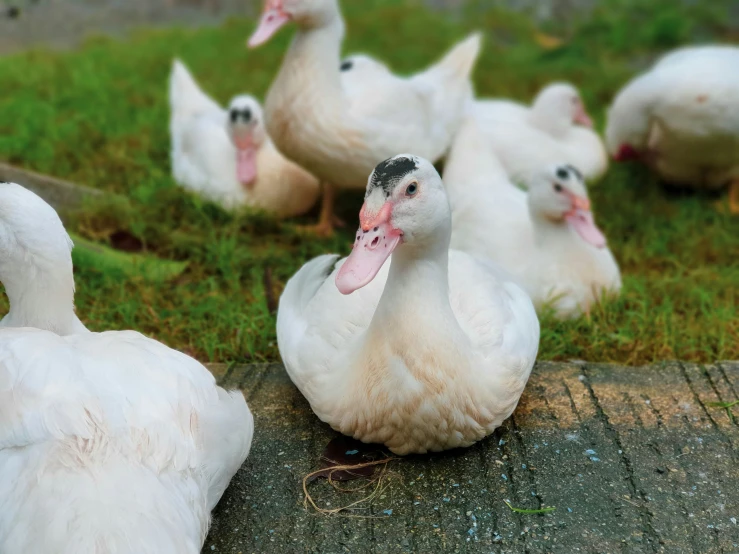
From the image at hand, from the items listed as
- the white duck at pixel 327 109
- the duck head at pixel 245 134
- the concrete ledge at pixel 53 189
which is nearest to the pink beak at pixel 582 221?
the white duck at pixel 327 109

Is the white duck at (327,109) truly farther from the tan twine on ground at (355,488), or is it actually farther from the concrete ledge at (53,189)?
the tan twine on ground at (355,488)

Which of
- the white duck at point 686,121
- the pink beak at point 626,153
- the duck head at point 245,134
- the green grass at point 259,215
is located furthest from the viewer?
the pink beak at point 626,153

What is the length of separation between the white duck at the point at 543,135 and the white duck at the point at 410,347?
92.8 inches

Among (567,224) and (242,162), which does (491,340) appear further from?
(242,162)

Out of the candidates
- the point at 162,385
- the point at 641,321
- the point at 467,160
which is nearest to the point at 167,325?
the point at 162,385

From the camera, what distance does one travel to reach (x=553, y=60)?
7.38 m

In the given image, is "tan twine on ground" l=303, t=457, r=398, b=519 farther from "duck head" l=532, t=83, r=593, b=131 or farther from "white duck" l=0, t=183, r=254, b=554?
"duck head" l=532, t=83, r=593, b=131

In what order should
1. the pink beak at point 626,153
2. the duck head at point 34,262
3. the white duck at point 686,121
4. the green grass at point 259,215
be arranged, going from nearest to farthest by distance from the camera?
the duck head at point 34,262 < the green grass at point 259,215 < the white duck at point 686,121 < the pink beak at point 626,153

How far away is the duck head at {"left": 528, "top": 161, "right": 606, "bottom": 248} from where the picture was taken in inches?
147

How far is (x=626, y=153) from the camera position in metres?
5.26

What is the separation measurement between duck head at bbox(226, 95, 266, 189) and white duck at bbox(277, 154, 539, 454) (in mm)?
2101

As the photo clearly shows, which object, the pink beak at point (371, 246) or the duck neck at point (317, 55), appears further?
the duck neck at point (317, 55)

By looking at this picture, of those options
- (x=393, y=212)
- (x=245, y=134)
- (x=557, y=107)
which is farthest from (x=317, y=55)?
(x=393, y=212)

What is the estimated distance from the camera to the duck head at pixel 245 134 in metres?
4.72
